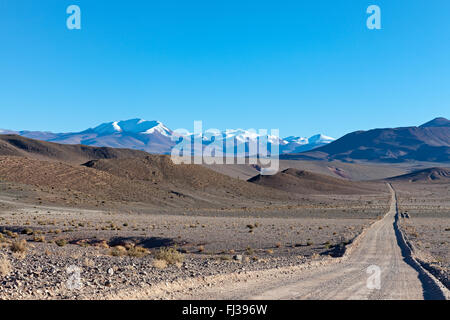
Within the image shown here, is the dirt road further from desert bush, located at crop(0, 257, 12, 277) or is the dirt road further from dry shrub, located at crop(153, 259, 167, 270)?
desert bush, located at crop(0, 257, 12, 277)

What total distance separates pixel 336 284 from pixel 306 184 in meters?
117

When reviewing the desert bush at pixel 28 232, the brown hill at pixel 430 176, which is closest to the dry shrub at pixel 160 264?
the desert bush at pixel 28 232

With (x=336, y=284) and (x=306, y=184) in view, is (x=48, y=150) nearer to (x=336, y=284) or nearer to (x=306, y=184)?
(x=306, y=184)

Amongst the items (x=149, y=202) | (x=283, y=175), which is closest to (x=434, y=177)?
(x=283, y=175)

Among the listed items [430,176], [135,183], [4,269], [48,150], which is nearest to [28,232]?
[4,269]

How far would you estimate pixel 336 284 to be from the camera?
1308 centimetres

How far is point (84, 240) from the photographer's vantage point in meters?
29.2

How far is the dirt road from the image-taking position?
11.3 meters

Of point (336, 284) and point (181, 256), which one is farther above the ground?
point (336, 284)

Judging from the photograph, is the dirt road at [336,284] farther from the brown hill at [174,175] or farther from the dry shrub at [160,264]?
the brown hill at [174,175]

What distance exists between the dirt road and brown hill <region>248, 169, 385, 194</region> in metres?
101

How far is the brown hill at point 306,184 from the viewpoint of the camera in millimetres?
122688

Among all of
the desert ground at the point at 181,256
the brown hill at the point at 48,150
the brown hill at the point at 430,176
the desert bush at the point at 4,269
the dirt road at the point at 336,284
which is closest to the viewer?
the dirt road at the point at 336,284

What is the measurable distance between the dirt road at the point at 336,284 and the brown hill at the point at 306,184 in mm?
101341
